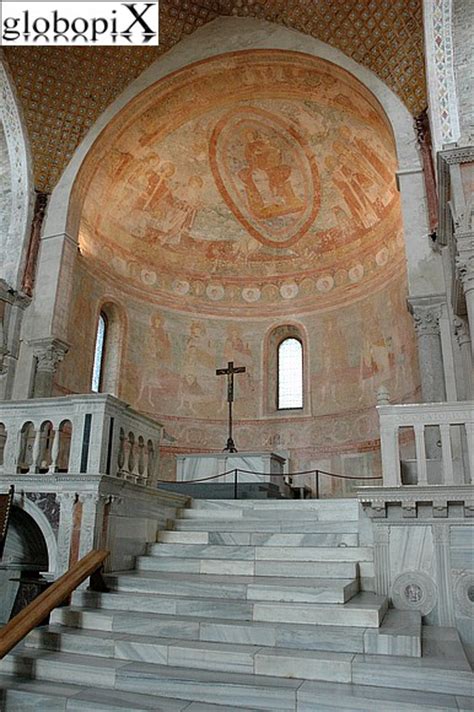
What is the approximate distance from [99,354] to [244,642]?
39.1 feet

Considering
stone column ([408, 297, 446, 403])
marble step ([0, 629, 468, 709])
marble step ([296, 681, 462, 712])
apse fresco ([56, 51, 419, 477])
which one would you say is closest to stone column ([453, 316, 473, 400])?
stone column ([408, 297, 446, 403])

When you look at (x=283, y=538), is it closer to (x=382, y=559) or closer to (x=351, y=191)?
(x=382, y=559)

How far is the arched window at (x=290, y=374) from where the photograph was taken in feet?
57.0

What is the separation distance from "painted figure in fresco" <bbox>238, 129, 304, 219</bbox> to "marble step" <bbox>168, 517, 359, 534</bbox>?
11448mm

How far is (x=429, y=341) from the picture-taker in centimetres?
1085

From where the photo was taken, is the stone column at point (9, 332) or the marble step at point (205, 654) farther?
the stone column at point (9, 332)

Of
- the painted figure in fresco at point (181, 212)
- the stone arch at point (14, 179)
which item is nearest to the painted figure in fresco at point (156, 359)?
the painted figure in fresco at point (181, 212)

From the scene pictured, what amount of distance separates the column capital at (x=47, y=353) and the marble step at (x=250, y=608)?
747 cm

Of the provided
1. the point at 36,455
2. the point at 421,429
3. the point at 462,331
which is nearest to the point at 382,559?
the point at 421,429

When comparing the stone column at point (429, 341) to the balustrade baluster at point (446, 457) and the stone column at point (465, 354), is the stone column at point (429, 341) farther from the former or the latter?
the balustrade baluster at point (446, 457)

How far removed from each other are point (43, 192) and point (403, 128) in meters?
8.39

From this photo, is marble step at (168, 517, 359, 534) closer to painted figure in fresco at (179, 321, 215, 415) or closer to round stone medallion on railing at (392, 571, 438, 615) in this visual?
round stone medallion on railing at (392, 571, 438, 615)

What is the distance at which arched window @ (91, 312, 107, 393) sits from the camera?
16062 millimetres

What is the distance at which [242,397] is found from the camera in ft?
56.9
